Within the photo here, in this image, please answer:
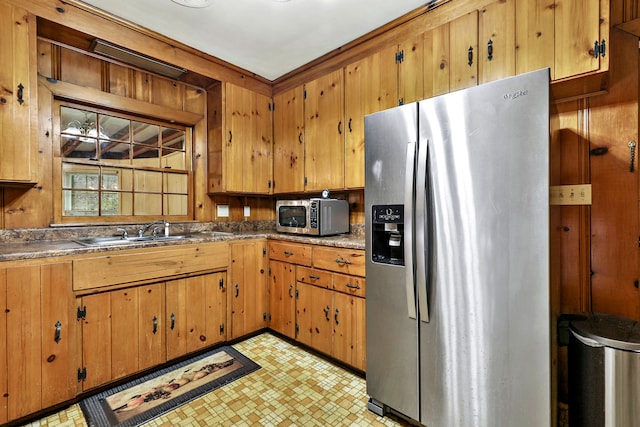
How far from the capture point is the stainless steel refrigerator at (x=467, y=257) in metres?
1.23

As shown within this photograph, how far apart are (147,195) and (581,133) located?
326 cm

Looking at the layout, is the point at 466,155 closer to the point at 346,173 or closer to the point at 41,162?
the point at 346,173

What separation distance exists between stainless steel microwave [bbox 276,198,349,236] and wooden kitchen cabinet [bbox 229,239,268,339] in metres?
0.34

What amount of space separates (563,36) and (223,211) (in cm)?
294

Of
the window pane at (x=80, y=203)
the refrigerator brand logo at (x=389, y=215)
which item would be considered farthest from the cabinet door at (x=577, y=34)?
the window pane at (x=80, y=203)

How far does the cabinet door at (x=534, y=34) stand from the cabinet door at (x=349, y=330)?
5.61 feet

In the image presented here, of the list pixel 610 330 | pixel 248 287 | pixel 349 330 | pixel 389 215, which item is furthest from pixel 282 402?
pixel 610 330

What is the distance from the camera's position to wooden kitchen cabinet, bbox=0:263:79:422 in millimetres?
1590

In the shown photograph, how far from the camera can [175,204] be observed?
2.96 meters

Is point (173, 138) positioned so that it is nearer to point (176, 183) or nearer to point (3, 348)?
point (176, 183)

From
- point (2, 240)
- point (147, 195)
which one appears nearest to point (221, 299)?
point (147, 195)

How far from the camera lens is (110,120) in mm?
2549

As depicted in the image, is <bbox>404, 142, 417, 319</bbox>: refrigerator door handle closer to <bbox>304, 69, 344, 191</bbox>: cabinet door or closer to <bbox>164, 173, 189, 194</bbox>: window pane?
<bbox>304, 69, 344, 191</bbox>: cabinet door

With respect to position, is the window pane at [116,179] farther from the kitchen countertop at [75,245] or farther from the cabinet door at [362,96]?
the cabinet door at [362,96]
